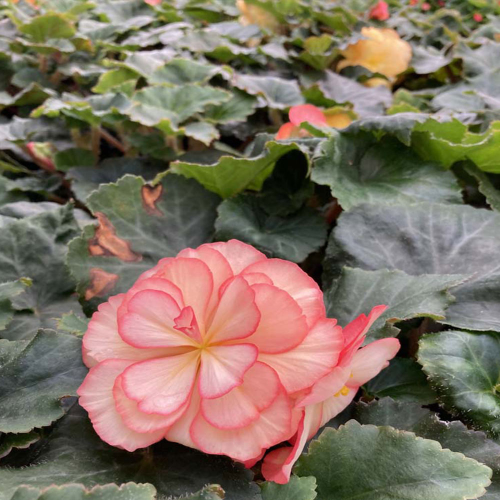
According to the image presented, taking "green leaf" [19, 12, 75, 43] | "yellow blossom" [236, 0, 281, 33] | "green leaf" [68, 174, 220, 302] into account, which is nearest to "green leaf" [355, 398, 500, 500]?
"green leaf" [68, 174, 220, 302]

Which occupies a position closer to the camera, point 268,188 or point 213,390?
point 213,390

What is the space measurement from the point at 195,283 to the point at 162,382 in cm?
9

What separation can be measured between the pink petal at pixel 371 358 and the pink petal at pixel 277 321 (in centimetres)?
6

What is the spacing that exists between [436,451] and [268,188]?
1.60ft

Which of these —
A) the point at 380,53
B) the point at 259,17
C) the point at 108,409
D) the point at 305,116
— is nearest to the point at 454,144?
the point at 305,116

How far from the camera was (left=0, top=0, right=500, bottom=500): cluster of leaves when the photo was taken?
43cm

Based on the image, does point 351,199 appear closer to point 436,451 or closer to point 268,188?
point 268,188

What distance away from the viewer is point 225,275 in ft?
1.50

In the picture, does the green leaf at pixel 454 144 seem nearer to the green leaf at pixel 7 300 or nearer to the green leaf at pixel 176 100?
the green leaf at pixel 176 100

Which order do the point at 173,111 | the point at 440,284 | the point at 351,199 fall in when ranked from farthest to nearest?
1. the point at 173,111
2. the point at 351,199
3. the point at 440,284

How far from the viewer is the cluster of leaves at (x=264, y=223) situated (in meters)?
0.43

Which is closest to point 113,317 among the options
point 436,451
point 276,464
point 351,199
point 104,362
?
point 104,362

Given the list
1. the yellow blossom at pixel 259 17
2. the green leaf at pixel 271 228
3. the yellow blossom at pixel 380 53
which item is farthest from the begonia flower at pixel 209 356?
the yellow blossom at pixel 259 17

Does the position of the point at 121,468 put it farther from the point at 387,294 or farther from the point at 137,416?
the point at 387,294
